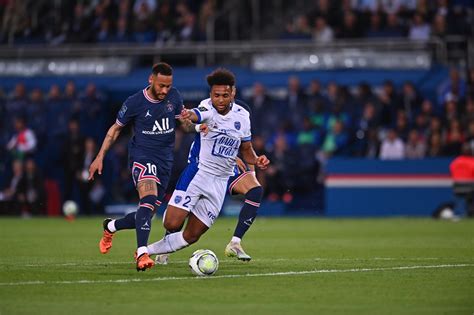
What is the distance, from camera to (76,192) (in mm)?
29156

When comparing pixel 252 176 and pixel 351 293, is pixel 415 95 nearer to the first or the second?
pixel 252 176

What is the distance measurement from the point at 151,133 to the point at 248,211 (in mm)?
1656

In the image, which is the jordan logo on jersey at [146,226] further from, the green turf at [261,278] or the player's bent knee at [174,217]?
the player's bent knee at [174,217]

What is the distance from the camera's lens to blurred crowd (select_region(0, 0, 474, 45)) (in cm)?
2834

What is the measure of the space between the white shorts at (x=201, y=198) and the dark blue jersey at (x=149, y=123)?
687 mm

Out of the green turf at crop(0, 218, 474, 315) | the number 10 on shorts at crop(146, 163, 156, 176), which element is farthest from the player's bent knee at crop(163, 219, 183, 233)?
the number 10 on shorts at crop(146, 163, 156, 176)

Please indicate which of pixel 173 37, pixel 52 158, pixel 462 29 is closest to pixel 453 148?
pixel 462 29

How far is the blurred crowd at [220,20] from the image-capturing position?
28.3 metres

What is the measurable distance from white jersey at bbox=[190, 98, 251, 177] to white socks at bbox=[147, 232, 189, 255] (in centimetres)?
95

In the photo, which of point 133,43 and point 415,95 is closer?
point 415,95

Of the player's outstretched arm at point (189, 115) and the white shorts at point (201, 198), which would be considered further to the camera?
the white shorts at point (201, 198)

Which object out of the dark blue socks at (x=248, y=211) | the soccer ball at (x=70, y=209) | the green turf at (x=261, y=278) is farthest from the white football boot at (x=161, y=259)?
the soccer ball at (x=70, y=209)

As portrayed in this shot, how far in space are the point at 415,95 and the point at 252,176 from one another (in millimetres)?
13392

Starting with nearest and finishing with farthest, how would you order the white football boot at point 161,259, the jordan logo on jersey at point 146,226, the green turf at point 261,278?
the green turf at point 261,278 < the jordan logo on jersey at point 146,226 < the white football boot at point 161,259
